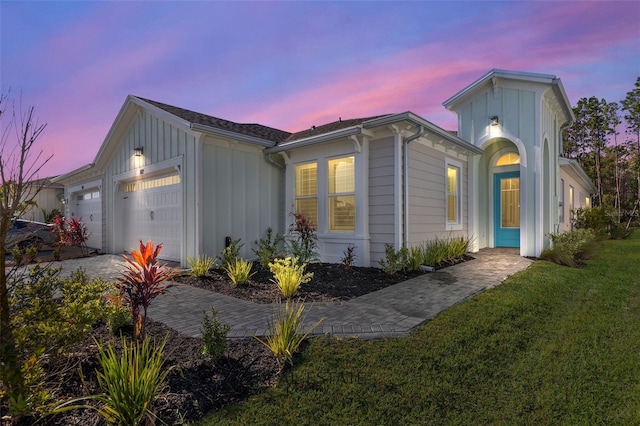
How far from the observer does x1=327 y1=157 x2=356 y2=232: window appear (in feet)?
26.1

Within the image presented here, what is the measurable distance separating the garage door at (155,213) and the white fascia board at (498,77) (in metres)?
8.85

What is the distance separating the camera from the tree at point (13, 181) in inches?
78.2

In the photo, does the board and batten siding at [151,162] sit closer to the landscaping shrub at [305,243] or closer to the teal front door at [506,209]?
the landscaping shrub at [305,243]

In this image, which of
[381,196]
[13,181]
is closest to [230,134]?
[381,196]

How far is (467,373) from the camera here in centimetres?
296

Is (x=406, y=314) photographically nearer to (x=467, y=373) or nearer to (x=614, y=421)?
(x=467, y=373)

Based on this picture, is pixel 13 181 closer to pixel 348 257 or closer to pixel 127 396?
pixel 127 396

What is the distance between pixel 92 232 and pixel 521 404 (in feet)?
48.1

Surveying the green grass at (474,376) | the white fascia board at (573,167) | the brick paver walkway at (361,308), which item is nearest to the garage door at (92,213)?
the brick paver walkway at (361,308)

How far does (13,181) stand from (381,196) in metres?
6.29

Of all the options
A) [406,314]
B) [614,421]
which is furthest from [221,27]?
[614,421]

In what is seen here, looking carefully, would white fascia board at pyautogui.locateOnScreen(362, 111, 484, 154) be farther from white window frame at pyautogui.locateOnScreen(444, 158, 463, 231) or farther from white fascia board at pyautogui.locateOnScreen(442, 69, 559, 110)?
white fascia board at pyautogui.locateOnScreen(442, 69, 559, 110)

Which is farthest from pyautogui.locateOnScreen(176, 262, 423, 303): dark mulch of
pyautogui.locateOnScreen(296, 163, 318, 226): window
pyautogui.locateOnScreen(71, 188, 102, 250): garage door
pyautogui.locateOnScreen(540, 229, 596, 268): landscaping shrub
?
pyautogui.locateOnScreen(71, 188, 102, 250): garage door

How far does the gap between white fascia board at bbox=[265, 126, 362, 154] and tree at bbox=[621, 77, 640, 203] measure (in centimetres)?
2317
